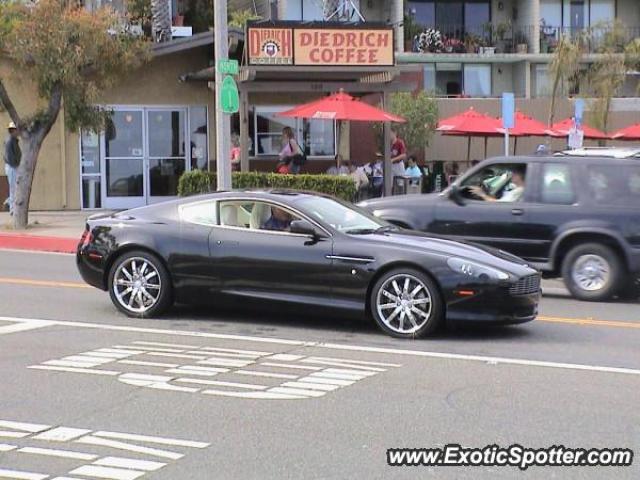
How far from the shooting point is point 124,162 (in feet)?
76.6

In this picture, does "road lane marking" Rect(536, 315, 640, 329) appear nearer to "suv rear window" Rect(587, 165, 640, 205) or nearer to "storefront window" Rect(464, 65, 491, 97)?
"suv rear window" Rect(587, 165, 640, 205)

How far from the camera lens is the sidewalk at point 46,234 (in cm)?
1722

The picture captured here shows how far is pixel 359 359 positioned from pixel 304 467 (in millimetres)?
2741

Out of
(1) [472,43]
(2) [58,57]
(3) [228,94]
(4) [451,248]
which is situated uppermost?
(1) [472,43]

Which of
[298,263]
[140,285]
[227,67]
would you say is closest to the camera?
[298,263]

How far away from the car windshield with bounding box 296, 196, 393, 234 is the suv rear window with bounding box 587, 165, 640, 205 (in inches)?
140

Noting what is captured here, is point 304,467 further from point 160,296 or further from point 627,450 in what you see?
point 160,296

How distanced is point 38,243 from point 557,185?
10.0m

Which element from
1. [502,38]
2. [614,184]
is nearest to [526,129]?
[614,184]

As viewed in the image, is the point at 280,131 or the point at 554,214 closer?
the point at 554,214

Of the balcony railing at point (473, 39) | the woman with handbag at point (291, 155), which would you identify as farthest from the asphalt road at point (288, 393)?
the balcony railing at point (473, 39)

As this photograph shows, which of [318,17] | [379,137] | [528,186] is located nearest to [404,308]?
[528,186]

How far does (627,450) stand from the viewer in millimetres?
5582

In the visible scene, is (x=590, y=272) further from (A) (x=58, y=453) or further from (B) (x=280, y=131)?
(B) (x=280, y=131)
